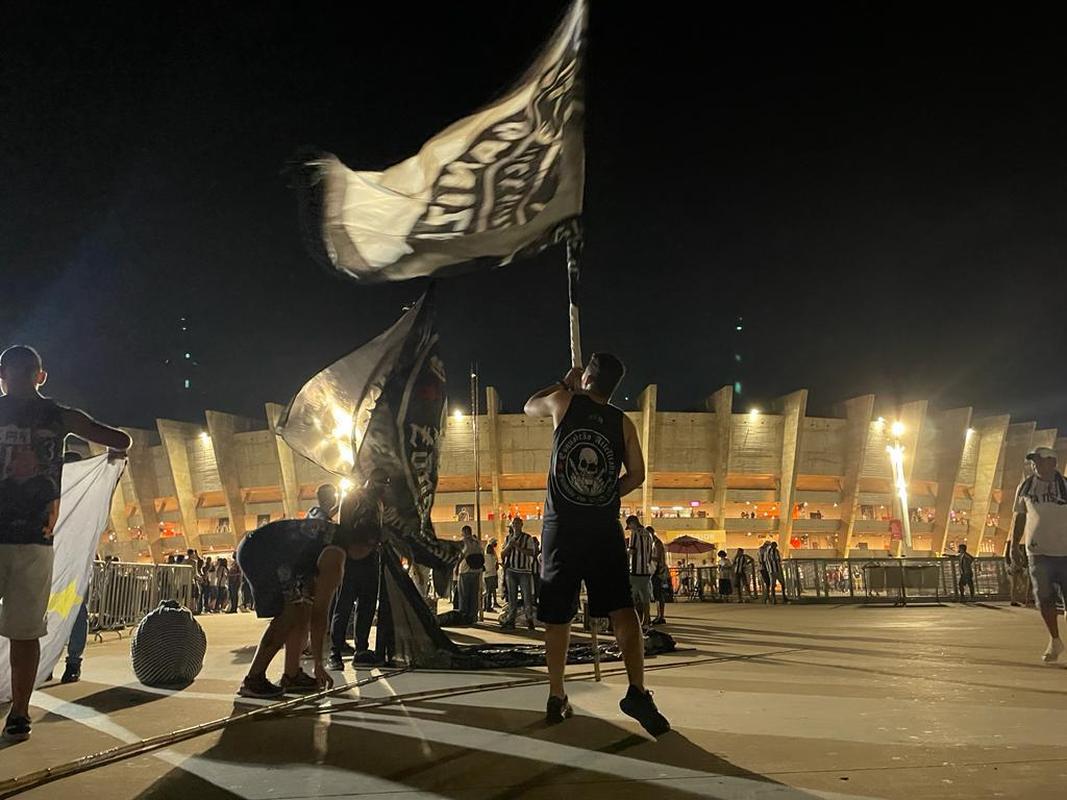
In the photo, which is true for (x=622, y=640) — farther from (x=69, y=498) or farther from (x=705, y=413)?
(x=705, y=413)

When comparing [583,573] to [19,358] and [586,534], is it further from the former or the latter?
[19,358]

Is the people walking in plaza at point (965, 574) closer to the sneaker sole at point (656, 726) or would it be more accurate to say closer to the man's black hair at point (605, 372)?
the man's black hair at point (605, 372)

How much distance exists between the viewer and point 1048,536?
6.01 metres

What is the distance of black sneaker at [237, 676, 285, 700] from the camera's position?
475cm

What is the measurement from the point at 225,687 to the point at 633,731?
3.62m

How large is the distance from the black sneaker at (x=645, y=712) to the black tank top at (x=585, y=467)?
832 mm

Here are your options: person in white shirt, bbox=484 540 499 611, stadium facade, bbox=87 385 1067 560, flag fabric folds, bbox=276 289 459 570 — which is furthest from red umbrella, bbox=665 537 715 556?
flag fabric folds, bbox=276 289 459 570

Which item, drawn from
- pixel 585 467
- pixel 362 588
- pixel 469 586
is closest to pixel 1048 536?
pixel 585 467

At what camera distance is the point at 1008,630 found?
9594 millimetres

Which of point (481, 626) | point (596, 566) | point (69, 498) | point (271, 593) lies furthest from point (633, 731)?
point (481, 626)

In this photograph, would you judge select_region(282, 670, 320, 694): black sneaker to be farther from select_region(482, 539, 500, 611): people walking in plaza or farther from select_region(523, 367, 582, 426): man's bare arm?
select_region(482, 539, 500, 611): people walking in plaza

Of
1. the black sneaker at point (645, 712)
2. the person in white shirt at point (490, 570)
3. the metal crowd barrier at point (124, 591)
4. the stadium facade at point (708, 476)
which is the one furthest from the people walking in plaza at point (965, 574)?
the stadium facade at point (708, 476)

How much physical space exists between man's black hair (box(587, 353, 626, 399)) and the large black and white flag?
9.78 feet

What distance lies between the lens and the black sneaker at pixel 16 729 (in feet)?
11.1
